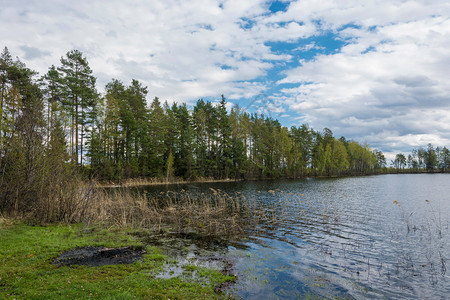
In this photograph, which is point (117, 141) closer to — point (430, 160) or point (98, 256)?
point (98, 256)

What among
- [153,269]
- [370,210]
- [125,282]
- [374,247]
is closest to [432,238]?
[374,247]

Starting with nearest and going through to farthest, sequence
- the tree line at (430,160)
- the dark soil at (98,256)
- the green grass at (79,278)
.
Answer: the green grass at (79,278), the dark soil at (98,256), the tree line at (430,160)

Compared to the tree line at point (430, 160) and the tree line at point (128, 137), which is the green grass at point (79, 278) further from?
the tree line at point (430, 160)

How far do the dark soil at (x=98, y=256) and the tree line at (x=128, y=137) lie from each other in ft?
24.1

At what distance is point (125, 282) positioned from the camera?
703 cm

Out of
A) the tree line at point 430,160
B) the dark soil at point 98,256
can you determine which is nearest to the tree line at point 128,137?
the dark soil at point 98,256

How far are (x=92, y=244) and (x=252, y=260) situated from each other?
7006mm

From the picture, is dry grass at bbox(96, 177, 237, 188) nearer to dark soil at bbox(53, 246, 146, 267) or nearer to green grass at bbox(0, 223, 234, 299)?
green grass at bbox(0, 223, 234, 299)

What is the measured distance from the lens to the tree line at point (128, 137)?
15.4 meters

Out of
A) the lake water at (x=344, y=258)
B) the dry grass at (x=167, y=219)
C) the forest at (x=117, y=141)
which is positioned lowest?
the lake water at (x=344, y=258)

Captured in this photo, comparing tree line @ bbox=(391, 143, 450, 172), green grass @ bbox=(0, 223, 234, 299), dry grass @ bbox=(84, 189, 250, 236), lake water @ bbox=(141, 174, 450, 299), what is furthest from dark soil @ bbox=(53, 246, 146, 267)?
tree line @ bbox=(391, 143, 450, 172)

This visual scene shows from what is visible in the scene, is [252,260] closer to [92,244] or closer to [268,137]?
[92,244]

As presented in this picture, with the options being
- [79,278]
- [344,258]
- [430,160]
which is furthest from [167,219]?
[430,160]

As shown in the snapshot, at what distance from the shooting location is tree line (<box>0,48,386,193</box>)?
15406 mm
